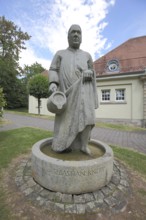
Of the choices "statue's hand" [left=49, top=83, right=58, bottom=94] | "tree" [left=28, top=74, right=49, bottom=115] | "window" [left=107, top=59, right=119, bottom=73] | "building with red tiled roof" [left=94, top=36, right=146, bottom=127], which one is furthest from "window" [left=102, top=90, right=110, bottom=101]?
"statue's hand" [left=49, top=83, right=58, bottom=94]

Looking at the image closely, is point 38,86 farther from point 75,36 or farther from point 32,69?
point 32,69

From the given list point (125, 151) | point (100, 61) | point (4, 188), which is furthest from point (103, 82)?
point (4, 188)

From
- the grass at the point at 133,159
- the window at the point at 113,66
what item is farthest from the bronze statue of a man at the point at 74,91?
the window at the point at 113,66

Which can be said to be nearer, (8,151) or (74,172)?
(74,172)

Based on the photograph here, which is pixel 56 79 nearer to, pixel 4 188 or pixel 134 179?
pixel 4 188

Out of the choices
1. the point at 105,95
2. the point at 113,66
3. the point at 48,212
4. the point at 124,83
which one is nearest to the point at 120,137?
the point at 48,212

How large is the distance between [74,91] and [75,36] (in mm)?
1148

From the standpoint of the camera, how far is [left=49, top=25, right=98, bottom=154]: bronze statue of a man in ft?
9.71

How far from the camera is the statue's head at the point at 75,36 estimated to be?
3125 mm

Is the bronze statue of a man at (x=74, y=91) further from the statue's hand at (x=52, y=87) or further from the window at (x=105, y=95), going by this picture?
the window at (x=105, y=95)

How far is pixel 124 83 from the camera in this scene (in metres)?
14.4

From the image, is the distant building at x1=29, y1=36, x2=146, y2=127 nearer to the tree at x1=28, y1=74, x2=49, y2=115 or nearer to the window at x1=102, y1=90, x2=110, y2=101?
the window at x1=102, y1=90, x2=110, y2=101

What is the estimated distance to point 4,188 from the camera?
3055 mm

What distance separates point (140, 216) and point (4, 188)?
2.50 m
